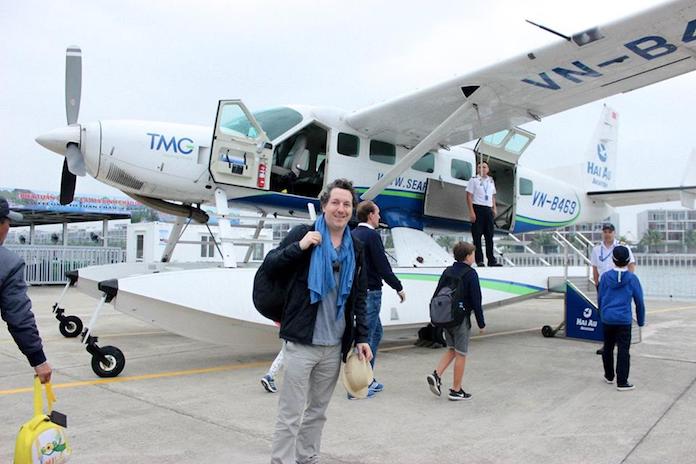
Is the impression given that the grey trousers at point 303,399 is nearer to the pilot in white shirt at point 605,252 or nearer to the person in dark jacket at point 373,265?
the person in dark jacket at point 373,265

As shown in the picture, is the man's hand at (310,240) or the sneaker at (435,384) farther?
the sneaker at (435,384)

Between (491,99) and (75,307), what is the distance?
35.9 ft

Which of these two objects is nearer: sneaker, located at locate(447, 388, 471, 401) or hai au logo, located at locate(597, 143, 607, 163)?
sneaker, located at locate(447, 388, 471, 401)

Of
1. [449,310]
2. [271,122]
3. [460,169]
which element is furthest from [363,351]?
[460,169]

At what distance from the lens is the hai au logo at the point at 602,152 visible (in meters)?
13.5

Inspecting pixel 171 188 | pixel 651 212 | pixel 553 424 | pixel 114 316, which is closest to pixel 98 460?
pixel 553 424

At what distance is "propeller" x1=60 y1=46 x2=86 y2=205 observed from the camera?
281 inches

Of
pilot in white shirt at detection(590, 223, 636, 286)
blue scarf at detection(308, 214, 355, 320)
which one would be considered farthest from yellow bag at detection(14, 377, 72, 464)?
pilot in white shirt at detection(590, 223, 636, 286)

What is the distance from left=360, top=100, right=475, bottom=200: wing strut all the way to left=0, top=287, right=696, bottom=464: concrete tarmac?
8.17 ft

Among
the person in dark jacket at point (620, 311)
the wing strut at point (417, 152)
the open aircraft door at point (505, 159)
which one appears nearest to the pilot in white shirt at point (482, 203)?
the open aircraft door at point (505, 159)

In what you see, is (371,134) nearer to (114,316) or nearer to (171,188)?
(171,188)

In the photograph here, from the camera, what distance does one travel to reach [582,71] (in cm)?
744

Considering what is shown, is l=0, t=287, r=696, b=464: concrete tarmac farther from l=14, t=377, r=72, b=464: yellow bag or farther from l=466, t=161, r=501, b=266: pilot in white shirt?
l=466, t=161, r=501, b=266: pilot in white shirt

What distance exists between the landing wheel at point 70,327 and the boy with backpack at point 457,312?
19.5 ft
